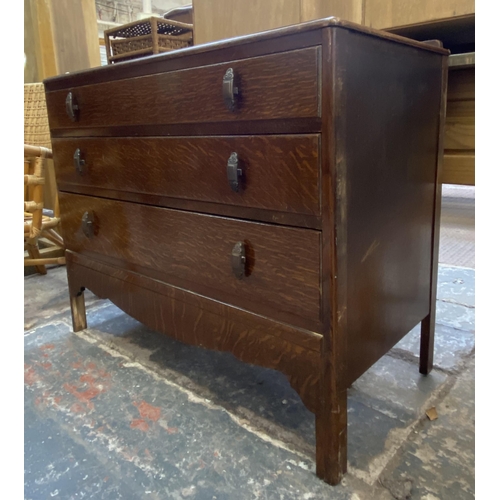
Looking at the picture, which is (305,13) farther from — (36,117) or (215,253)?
(36,117)

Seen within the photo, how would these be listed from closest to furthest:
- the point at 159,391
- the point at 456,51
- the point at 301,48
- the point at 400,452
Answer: the point at 301,48
the point at 400,452
the point at 159,391
the point at 456,51

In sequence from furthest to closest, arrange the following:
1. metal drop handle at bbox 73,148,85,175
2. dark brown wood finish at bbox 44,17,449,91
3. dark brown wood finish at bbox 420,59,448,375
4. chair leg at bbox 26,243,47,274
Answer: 1. chair leg at bbox 26,243,47,274
2. metal drop handle at bbox 73,148,85,175
3. dark brown wood finish at bbox 420,59,448,375
4. dark brown wood finish at bbox 44,17,449,91

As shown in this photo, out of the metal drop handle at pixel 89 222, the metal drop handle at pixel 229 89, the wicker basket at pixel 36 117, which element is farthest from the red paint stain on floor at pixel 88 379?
the wicker basket at pixel 36 117

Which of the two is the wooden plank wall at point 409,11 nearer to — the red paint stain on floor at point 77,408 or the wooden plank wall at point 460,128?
the wooden plank wall at point 460,128

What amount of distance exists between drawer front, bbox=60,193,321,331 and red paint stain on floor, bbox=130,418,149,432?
0.33 metres

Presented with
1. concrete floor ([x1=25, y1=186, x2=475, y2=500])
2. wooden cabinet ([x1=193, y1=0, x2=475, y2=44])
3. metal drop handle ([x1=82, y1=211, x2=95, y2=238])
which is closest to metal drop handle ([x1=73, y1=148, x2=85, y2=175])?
metal drop handle ([x1=82, y1=211, x2=95, y2=238])

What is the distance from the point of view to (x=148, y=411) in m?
1.09

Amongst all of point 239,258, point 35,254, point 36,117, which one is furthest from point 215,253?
point 36,117

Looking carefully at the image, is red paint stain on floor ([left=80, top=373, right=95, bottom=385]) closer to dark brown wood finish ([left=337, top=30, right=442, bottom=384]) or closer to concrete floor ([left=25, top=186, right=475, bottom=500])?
concrete floor ([left=25, top=186, right=475, bottom=500])

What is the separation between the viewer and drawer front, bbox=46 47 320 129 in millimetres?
724

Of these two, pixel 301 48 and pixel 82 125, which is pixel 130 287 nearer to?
pixel 82 125

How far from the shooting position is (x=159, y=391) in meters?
1.17
